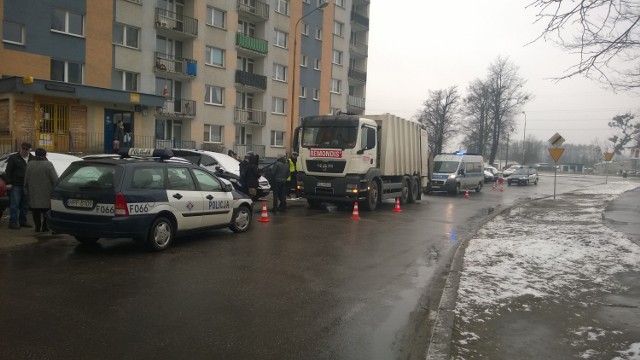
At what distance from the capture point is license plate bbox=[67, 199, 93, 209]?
7895 mm

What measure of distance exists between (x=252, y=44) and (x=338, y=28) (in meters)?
13.1

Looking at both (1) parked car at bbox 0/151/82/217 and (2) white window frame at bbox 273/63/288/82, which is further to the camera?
(2) white window frame at bbox 273/63/288/82

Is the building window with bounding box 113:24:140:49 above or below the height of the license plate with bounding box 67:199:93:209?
above

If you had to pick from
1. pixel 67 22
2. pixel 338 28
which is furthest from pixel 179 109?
pixel 338 28

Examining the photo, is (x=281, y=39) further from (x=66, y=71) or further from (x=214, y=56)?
(x=66, y=71)

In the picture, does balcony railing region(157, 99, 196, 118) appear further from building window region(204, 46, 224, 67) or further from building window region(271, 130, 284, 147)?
building window region(271, 130, 284, 147)

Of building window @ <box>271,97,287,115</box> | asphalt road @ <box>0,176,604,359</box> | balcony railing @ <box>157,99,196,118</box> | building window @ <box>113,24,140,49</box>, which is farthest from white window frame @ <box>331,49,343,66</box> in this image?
asphalt road @ <box>0,176,604,359</box>

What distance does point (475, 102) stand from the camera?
2426 inches

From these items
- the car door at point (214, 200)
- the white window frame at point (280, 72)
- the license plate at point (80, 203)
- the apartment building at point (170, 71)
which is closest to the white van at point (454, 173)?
the apartment building at point (170, 71)

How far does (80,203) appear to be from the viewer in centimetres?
796

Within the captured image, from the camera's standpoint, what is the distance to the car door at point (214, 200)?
9531mm

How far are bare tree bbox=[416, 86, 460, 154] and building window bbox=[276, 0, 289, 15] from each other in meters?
24.6

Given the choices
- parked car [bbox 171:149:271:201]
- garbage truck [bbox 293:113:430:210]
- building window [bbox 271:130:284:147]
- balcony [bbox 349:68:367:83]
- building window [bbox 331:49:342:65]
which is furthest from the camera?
balcony [bbox 349:68:367:83]

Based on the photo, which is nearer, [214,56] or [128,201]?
[128,201]
